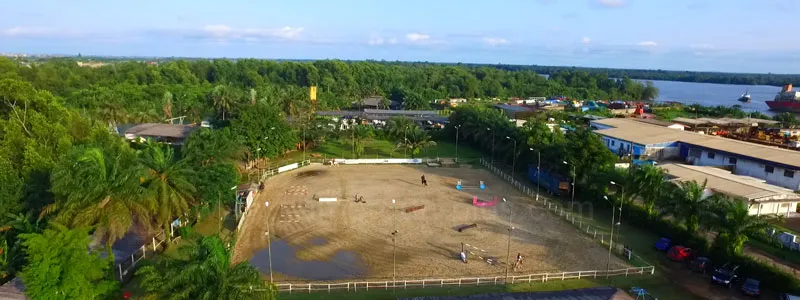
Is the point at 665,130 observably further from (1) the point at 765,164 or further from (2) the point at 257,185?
(2) the point at 257,185

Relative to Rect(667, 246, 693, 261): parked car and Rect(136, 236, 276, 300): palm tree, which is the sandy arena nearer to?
Rect(667, 246, 693, 261): parked car

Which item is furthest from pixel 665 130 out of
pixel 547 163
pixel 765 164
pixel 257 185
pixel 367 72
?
pixel 367 72

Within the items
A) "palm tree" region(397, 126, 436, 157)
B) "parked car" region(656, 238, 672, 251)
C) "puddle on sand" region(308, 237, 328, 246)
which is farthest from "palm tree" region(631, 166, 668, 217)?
"palm tree" region(397, 126, 436, 157)

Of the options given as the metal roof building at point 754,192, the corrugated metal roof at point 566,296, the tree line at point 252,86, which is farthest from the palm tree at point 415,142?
the corrugated metal roof at point 566,296

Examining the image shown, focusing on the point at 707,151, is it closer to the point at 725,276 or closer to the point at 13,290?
the point at 725,276

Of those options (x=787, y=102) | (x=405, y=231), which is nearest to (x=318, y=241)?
(x=405, y=231)
